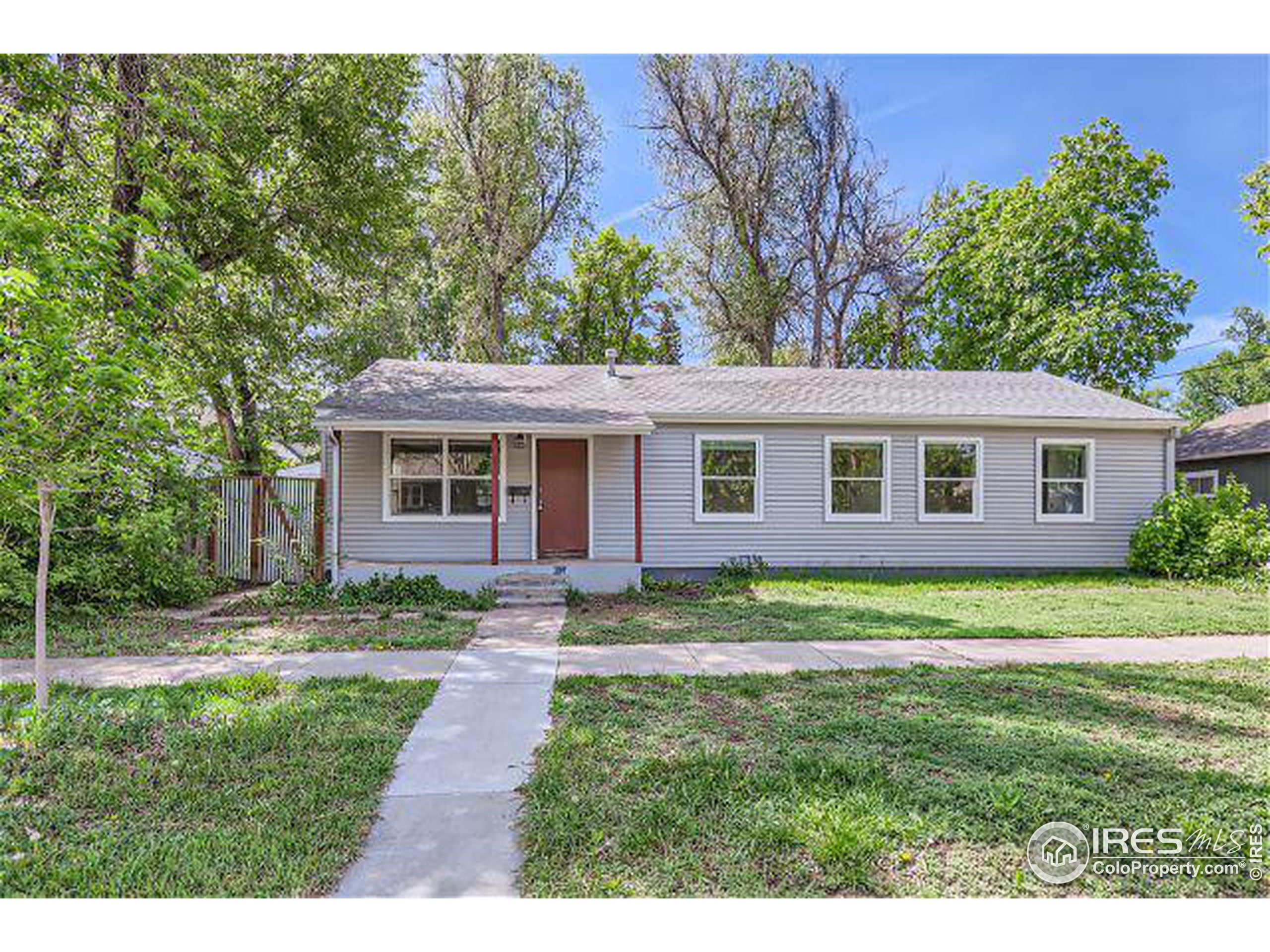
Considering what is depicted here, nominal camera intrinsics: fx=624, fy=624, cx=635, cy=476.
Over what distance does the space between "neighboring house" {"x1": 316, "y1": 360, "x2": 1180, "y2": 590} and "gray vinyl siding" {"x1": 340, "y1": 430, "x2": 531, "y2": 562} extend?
0.03 m

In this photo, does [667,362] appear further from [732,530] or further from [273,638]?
[273,638]

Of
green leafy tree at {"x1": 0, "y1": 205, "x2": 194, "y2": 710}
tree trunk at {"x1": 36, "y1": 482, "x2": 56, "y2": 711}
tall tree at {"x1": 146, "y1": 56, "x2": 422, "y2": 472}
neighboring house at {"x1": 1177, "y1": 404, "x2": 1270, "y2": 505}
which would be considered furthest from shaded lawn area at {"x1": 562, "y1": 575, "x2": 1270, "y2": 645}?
neighboring house at {"x1": 1177, "y1": 404, "x2": 1270, "y2": 505}

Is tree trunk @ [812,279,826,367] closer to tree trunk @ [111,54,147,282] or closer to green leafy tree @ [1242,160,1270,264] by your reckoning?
green leafy tree @ [1242,160,1270,264]

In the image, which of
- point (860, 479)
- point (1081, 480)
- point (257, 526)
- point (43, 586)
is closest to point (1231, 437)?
point (1081, 480)

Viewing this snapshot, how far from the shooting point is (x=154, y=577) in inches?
311

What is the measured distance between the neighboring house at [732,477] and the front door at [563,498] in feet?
0.09

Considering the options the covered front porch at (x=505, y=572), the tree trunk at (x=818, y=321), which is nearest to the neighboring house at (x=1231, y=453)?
the tree trunk at (x=818, y=321)

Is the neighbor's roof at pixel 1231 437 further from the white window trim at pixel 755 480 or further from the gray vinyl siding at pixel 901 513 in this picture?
the white window trim at pixel 755 480

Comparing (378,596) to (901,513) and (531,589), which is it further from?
(901,513)

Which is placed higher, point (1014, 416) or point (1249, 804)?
point (1014, 416)

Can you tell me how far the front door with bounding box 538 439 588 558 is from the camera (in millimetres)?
10289

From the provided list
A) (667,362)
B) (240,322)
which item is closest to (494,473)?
(240,322)
